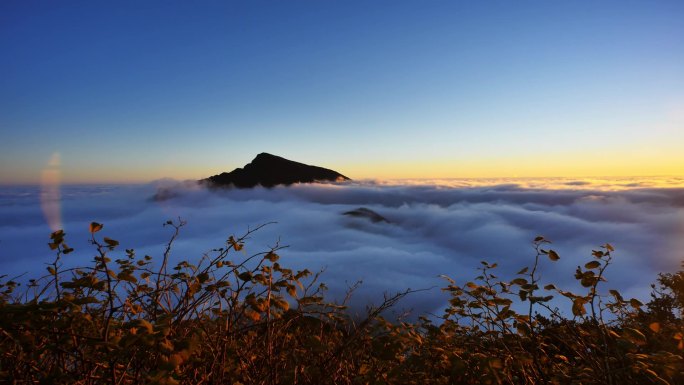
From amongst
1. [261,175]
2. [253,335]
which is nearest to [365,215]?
[261,175]

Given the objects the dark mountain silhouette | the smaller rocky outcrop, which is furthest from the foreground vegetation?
the dark mountain silhouette

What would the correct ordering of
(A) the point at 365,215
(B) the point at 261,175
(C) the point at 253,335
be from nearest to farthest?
(C) the point at 253,335
(B) the point at 261,175
(A) the point at 365,215

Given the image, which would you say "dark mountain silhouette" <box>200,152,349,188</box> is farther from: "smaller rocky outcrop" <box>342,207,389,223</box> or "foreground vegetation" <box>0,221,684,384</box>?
"foreground vegetation" <box>0,221,684,384</box>

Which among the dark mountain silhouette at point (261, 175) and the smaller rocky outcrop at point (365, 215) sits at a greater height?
the dark mountain silhouette at point (261, 175)

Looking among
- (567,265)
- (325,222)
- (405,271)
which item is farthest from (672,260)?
(325,222)

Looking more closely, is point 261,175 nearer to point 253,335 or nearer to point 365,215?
point 365,215

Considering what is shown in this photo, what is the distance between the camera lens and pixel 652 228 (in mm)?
123562

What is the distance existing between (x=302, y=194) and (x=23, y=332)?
193 metres

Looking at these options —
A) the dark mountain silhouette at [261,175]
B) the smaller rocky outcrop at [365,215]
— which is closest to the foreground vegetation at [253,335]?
the smaller rocky outcrop at [365,215]

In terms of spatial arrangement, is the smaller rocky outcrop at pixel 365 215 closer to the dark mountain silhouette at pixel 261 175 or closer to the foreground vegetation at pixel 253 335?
the dark mountain silhouette at pixel 261 175

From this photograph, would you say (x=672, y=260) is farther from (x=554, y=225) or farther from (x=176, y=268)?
(x=176, y=268)

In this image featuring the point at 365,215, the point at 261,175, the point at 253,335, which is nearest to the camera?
the point at 253,335

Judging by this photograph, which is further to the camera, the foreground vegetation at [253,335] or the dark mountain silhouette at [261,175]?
the dark mountain silhouette at [261,175]

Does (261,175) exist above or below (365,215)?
above
